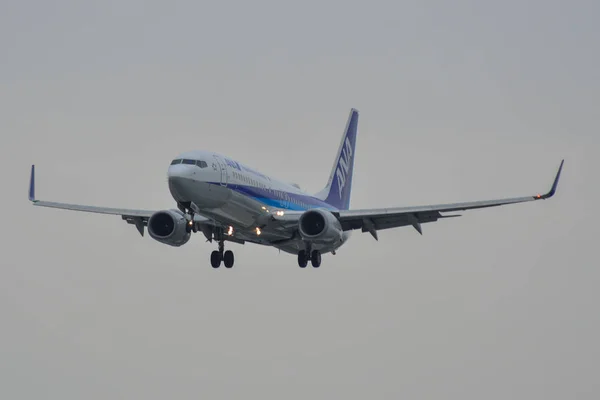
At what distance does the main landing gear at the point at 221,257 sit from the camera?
60.2 m

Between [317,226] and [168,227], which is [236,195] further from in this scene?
[168,227]

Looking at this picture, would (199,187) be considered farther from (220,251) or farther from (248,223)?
(220,251)

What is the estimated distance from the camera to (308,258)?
60.4 metres

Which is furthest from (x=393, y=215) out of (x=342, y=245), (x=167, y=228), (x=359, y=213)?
(x=167, y=228)

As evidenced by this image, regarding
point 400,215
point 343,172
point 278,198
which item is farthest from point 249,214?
point 343,172

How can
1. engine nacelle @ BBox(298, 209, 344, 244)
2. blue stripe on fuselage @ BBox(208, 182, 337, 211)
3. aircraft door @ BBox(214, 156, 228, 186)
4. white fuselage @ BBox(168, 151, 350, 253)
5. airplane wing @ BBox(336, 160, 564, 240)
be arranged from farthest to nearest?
engine nacelle @ BBox(298, 209, 344, 244) < airplane wing @ BBox(336, 160, 564, 240) < blue stripe on fuselage @ BBox(208, 182, 337, 211) < aircraft door @ BBox(214, 156, 228, 186) < white fuselage @ BBox(168, 151, 350, 253)

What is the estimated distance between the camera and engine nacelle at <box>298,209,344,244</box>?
5672 centimetres

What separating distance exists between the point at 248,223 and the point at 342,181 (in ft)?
65.5

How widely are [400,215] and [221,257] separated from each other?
30.5 feet

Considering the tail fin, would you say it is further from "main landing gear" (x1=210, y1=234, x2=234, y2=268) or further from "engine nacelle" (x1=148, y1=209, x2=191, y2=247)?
"engine nacelle" (x1=148, y1=209, x2=191, y2=247)

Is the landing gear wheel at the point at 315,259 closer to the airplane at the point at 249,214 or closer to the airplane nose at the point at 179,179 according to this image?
the airplane at the point at 249,214

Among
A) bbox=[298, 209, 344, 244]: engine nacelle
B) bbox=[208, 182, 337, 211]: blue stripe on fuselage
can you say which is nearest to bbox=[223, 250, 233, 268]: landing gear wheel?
bbox=[208, 182, 337, 211]: blue stripe on fuselage

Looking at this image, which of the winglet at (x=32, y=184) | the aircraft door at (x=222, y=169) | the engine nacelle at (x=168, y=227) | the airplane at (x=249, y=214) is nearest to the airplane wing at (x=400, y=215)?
the airplane at (x=249, y=214)

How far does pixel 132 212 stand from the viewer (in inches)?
2416
